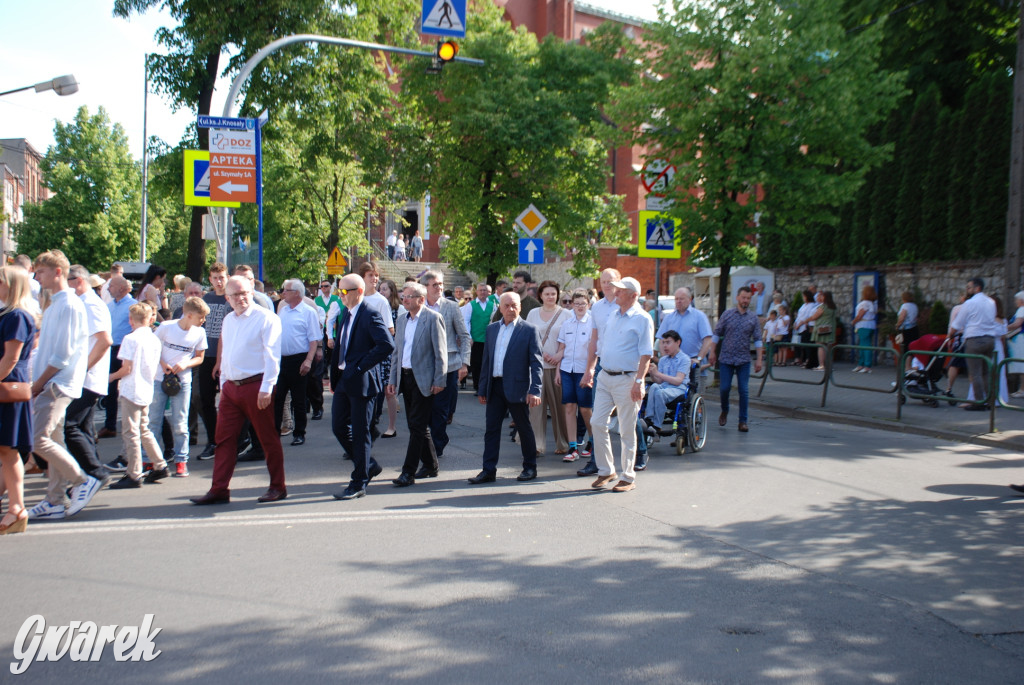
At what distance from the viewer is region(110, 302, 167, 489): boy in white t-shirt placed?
25.4 feet

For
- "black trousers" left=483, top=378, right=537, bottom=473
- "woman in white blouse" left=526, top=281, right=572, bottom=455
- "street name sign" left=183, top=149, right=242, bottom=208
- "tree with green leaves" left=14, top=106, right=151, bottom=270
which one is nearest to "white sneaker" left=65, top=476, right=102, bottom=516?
"black trousers" left=483, top=378, right=537, bottom=473

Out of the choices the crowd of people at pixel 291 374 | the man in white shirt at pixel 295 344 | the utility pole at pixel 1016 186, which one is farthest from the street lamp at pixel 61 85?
the utility pole at pixel 1016 186

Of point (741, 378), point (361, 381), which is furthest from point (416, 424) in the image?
point (741, 378)

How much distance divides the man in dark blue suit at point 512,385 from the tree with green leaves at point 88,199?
5070cm

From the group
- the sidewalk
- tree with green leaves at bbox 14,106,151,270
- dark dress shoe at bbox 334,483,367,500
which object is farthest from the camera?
tree with green leaves at bbox 14,106,151,270

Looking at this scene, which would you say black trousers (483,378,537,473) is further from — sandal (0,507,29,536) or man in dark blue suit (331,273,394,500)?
sandal (0,507,29,536)

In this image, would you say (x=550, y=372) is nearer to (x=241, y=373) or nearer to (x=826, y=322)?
(x=241, y=373)

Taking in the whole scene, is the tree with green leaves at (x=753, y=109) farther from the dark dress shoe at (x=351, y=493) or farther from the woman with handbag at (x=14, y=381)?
the woman with handbag at (x=14, y=381)

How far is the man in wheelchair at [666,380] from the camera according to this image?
31.4 feet

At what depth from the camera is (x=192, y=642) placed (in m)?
4.21

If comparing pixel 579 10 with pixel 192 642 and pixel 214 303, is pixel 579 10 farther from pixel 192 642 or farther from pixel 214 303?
pixel 192 642

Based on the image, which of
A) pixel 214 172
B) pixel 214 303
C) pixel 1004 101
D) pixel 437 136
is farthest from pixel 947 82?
pixel 214 303

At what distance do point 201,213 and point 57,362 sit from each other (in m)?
18.3

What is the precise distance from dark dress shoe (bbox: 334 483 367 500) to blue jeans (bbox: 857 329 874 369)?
48.3ft
